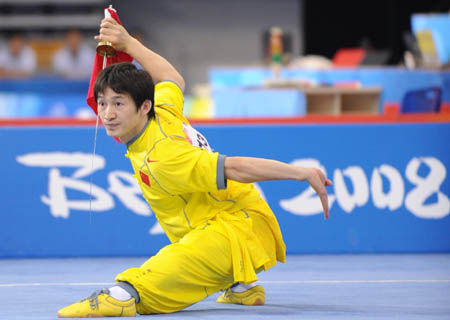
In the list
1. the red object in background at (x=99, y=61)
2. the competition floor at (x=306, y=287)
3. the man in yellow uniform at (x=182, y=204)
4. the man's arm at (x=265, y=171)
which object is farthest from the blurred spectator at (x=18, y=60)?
the man's arm at (x=265, y=171)

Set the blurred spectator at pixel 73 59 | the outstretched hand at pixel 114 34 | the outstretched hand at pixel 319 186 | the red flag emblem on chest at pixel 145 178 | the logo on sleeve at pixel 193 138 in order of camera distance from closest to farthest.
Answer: the outstretched hand at pixel 319 186 → the red flag emblem on chest at pixel 145 178 → the logo on sleeve at pixel 193 138 → the outstretched hand at pixel 114 34 → the blurred spectator at pixel 73 59

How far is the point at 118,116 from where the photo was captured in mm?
3248

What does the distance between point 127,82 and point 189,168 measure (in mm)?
438

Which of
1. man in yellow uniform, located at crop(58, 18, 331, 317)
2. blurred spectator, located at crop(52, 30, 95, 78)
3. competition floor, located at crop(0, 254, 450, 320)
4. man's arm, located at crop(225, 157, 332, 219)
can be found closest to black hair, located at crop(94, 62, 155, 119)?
man in yellow uniform, located at crop(58, 18, 331, 317)

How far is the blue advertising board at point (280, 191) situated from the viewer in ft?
16.5

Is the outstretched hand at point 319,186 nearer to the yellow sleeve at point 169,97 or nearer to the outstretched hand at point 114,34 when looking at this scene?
the yellow sleeve at point 169,97

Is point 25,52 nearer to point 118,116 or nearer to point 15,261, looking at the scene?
point 15,261

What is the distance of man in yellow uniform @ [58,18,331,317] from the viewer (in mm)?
3154

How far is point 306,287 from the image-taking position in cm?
394

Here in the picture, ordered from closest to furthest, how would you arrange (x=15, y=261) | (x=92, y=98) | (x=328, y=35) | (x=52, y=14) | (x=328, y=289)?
1. (x=92, y=98)
2. (x=328, y=289)
3. (x=15, y=261)
4. (x=52, y=14)
5. (x=328, y=35)

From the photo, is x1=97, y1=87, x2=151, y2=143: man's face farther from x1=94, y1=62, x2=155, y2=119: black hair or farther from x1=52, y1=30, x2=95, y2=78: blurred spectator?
x1=52, y1=30, x2=95, y2=78: blurred spectator

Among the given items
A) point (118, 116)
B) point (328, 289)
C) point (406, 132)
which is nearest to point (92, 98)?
point (118, 116)

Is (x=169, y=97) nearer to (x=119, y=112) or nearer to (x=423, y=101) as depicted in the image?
(x=119, y=112)

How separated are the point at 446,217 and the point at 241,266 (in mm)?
2129
